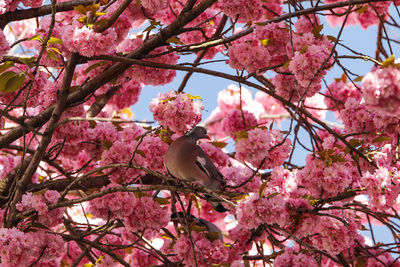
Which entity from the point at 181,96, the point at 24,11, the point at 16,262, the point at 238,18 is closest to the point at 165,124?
the point at 181,96

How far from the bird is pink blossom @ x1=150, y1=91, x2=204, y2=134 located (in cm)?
8

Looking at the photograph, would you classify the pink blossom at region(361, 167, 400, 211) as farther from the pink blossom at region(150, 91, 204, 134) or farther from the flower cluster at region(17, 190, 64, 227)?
the flower cluster at region(17, 190, 64, 227)

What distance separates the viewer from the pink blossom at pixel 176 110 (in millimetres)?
2598

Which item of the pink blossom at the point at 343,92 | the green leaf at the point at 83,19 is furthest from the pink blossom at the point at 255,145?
the pink blossom at the point at 343,92

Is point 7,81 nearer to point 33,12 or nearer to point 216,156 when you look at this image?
point 33,12

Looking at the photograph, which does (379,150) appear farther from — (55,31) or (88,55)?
(55,31)

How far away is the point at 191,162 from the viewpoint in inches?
106

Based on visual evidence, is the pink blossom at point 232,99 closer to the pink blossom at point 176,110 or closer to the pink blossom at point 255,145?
the pink blossom at point 176,110

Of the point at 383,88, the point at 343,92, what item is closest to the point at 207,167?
the point at 383,88

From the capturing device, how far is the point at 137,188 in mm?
2287

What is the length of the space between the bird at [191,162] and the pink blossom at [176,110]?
0.08m

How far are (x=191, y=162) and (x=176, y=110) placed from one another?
12.1 inches

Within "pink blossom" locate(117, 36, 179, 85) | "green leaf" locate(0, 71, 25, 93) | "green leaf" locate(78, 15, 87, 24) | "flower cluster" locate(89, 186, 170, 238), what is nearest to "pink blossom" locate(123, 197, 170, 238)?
"flower cluster" locate(89, 186, 170, 238)

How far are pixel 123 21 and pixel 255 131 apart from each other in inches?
45.8
